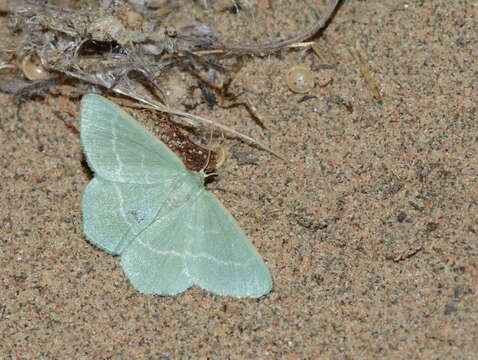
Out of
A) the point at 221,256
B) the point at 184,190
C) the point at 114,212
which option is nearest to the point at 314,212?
the point at 221,256

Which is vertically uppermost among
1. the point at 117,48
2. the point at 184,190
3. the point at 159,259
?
the point at 117,48

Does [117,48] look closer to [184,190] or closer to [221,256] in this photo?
[184,190]

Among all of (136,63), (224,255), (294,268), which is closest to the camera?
→ (224,255)

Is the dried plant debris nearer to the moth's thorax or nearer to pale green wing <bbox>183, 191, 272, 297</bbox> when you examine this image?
the moth's thorax

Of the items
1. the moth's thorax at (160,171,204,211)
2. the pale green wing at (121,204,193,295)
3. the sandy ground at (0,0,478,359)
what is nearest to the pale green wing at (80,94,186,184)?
the moth's thorax at (160,171,204,211)

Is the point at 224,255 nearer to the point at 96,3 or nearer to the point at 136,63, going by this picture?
the point at 136,63

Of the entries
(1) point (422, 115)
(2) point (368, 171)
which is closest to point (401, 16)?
(1) point (422, 115)
